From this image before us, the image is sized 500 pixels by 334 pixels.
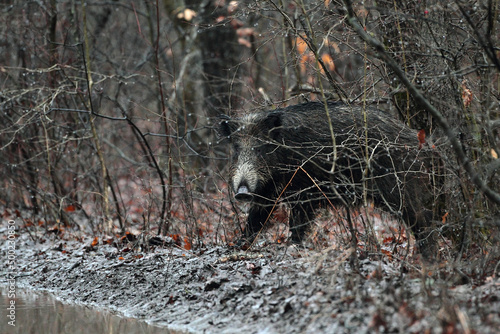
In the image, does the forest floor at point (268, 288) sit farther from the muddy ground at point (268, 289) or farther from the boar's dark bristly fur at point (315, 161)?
the boar's dark bristly fur at point (315, 161)

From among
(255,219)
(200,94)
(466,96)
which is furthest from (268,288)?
(200,94)

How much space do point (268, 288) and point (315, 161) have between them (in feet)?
6.75

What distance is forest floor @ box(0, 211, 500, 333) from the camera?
14.1ft

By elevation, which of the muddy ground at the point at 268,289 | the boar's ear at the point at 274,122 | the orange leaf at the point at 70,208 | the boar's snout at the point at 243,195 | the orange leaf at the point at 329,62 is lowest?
the muddy ground at the point at 268,289

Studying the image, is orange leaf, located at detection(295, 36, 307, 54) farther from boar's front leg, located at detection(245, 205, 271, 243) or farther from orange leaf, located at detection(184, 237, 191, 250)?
orange leaf, located at detection(184, 237, 191, 250)

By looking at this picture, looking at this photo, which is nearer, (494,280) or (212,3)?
(494,280)

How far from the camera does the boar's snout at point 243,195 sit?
22.3 ft

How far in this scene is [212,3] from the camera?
1277 centimetres

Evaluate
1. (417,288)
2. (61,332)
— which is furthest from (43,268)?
(417,288)

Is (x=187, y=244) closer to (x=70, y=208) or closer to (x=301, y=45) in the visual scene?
(x=301, y=45)

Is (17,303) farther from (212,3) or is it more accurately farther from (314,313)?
(212,3)

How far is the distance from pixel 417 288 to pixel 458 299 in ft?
1.52

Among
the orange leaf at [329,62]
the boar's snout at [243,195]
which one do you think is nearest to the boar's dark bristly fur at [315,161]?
the boar's snout at [243,195]

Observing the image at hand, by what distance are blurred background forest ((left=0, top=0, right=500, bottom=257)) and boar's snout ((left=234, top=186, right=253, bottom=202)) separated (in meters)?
0.35
